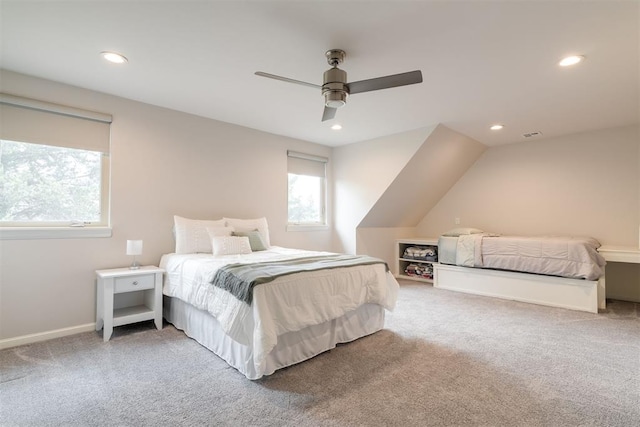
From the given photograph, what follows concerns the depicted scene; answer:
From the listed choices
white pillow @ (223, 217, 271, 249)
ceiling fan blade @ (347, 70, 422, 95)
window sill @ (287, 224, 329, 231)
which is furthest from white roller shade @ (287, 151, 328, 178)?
ceiling fan blade @ (347, 70, 422, 95)

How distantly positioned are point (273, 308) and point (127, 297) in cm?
206

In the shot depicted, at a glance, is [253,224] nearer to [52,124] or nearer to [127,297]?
[127,297]

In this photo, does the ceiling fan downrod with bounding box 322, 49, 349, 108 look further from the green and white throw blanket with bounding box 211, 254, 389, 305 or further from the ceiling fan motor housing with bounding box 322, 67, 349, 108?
the green and white throw blanket with bounding box 211, 254, 389, 305

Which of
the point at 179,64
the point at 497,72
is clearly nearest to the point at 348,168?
the point at 497,72

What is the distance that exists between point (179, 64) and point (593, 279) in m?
4.95

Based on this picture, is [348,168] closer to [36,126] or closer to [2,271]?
[36,126]

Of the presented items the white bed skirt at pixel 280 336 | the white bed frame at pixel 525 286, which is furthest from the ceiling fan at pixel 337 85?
the white bed frame at pixel 525 286

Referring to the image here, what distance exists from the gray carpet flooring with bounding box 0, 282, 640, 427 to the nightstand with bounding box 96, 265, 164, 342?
6.2 inches

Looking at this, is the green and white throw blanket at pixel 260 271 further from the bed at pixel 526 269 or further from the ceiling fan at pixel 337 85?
the bed at pixel 526 269

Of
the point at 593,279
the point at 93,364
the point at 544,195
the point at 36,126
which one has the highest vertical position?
the point at 36,126

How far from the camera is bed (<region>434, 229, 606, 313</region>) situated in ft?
12.1

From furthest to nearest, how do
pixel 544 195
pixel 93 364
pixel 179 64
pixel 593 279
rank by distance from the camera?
pixel 544 195, pixel 593 279, pixel 179 64, pixel 93 364

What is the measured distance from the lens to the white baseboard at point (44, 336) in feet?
8.73

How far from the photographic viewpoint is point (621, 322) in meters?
3.31
